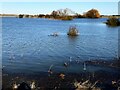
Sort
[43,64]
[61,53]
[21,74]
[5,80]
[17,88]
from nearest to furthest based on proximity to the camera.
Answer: [17,88] < [5,80] < [21,74] < [43,64] < [61,53]

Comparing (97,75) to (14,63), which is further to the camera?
(14,63)

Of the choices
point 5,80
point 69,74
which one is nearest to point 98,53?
point 69,74

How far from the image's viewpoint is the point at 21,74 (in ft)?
60.2

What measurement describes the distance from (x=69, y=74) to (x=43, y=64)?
139 inches

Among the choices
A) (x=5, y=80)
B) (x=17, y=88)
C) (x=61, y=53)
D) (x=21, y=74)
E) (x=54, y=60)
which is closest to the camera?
(x=17, y=88)

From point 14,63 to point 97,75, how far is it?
21.5 ft

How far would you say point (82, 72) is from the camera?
1909 cm

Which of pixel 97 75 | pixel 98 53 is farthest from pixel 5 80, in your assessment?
pixel 98 53

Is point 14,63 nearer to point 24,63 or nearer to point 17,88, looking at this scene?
point 24,63

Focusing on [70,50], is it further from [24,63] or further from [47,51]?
[24,63]

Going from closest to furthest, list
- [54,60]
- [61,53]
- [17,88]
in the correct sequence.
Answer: [17,88] < [54,60] < [61,53]

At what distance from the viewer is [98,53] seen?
26.6 metres

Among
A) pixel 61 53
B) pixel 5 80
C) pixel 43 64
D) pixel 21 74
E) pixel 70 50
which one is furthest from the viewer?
pixel 70 50

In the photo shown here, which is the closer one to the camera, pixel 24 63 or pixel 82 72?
pixel 82 72
